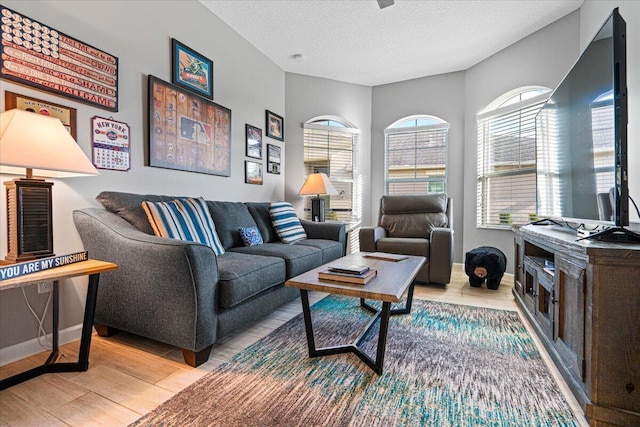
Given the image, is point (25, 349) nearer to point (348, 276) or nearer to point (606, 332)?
point (348, 276)

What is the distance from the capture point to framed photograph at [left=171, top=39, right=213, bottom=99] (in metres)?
2.59

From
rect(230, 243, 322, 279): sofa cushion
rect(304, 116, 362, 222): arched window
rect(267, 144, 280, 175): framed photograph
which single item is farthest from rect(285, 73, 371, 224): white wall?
rect(230, 243, 322, 279): sofa cushion

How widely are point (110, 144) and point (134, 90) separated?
18.8 inches

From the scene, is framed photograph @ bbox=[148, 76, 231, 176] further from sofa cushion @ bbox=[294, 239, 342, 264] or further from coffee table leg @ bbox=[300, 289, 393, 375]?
coffee table leg @ bbox=[300, 289, 393, 375]

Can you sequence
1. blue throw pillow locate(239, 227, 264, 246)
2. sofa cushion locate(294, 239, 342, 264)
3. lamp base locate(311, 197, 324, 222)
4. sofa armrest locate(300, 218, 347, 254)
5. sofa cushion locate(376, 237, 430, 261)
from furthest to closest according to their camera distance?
1. lamp base locate(311, 197, 324, 222)
2. sofa armrest locate(300, 218, 347, 254)
3. sofa cushion locate(376, 237, 430, 261)
4. sofa cushion locate(294, 239, 342, 264)
5. blue throw pillow locate(239, 227, 264, 246)

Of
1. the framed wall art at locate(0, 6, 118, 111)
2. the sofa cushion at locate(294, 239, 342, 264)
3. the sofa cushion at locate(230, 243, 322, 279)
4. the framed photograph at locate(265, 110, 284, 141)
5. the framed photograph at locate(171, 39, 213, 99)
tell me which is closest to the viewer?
the framed wall art at locate(0, 6, 118, 111)

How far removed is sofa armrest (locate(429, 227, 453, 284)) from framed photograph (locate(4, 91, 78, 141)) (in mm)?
3047

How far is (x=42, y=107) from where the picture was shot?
1.76 m

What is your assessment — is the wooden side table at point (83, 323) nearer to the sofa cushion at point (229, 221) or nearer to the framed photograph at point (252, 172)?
the sofa cushion at point (229, 221)

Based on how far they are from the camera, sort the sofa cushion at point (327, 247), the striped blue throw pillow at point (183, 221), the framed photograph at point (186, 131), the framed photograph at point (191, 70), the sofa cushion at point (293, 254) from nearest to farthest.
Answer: the striped blue throw pillow at point (183, 221)
the sofa cushion at point (293, 254)
the framed photograph at point (186, 131)
the framed photograph at point (191, 70)
the sofa cushion at point (327, 247)

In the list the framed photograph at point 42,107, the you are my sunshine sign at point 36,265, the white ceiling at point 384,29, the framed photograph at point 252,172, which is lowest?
the you are my sunshine sign at point 36,265

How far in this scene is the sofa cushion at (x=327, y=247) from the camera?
113 inches

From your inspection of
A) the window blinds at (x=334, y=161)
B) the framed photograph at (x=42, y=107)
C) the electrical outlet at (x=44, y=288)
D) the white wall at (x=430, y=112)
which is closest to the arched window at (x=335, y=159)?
the window blinds at (x=334, y=161)

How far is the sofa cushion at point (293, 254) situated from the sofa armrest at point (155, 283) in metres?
0.71
